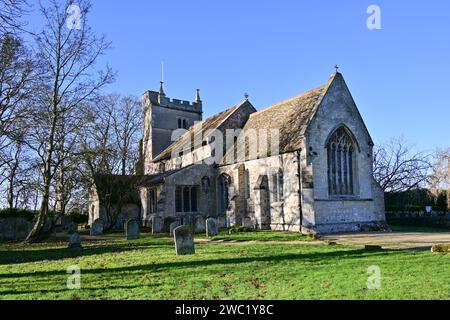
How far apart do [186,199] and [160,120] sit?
14.3 meters

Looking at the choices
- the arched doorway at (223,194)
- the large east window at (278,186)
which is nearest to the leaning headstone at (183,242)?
the large east window at (278,186)

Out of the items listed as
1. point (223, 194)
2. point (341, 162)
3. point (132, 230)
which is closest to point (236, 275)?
point (132, 230)

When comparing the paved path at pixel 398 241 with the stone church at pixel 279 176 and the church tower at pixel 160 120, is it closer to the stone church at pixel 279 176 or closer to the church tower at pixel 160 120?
the stone church at pixel 279 176

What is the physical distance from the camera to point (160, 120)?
3975 cm

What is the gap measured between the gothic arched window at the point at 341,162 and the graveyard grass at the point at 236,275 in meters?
10.4

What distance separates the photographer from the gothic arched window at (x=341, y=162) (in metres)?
23.0

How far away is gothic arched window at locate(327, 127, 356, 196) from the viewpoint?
75.5 feet

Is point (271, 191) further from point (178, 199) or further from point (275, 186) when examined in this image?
point (178, 199)

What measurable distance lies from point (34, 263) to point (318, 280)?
8.93 m

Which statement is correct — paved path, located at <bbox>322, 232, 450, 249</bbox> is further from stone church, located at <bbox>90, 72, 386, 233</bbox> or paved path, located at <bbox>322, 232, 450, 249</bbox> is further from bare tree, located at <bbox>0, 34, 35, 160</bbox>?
bare tree, located at <bbox>0, 34, 35, 160</bbox>

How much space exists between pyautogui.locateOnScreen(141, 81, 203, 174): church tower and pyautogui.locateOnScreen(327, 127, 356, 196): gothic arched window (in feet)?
69.5

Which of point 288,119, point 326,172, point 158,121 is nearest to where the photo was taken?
point 326,172

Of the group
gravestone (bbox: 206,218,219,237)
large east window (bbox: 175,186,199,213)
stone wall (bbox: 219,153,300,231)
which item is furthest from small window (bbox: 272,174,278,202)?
large east window (bbox: 175,186,199,213)

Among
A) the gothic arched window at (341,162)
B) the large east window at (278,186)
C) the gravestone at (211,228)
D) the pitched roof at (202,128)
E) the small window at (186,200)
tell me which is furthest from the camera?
the pitched roof at (202,128)
